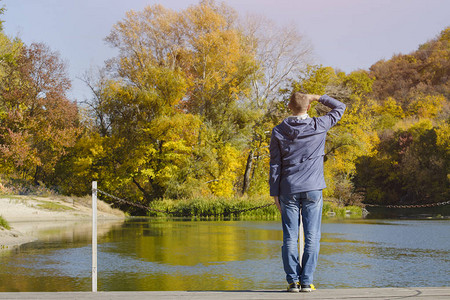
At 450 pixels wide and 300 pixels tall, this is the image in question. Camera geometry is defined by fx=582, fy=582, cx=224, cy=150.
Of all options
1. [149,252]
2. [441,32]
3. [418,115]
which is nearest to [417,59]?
[441,32]

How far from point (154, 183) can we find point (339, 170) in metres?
14.5

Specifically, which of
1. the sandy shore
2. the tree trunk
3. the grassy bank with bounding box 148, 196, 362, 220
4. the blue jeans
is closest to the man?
the blue jeans

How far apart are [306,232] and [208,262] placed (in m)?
5.85

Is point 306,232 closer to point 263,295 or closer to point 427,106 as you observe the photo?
point 263,295

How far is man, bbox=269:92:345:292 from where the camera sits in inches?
206

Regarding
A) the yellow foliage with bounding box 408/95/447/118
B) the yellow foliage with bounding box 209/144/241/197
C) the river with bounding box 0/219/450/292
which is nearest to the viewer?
the river with bounding box 0/219/450/292

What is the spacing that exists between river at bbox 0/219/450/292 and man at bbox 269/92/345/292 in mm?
2565

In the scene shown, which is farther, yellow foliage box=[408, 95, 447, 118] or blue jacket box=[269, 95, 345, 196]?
yellow foliage box=[408, 95, 447, 118]

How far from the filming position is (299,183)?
17.2 feet

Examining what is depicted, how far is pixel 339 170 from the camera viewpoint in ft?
133

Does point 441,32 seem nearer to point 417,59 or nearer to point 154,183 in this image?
point 417,59

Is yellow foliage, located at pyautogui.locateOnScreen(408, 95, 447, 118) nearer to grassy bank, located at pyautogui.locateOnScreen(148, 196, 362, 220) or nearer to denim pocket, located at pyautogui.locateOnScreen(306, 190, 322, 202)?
grassy bank, located at pyautogui.locateOnScreen(148, 196, 362, 220)

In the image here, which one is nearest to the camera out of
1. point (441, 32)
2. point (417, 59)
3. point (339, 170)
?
point (339, 170)

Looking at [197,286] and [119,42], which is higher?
[119,42]
